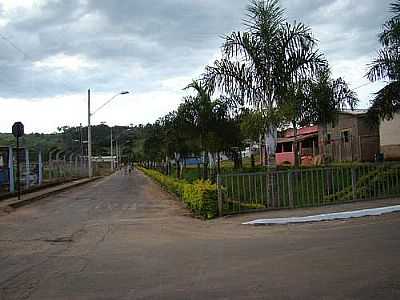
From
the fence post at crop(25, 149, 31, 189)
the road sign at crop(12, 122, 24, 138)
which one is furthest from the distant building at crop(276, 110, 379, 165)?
the road sign at crop(12, 122, 24, 138)

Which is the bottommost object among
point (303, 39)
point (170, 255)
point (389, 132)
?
point (170, 255)

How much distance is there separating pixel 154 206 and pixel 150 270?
424 inches

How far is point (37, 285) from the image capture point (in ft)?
22.2

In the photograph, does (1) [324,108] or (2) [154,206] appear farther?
(1) [324,108]

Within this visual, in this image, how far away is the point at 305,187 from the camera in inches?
569

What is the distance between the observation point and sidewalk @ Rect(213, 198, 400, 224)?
41.4ft

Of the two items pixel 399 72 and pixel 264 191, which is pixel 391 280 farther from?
pixel 399 72

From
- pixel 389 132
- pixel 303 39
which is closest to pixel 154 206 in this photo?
pixel 303 39

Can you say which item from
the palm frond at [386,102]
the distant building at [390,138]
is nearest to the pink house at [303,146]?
the distant building at [390,138]

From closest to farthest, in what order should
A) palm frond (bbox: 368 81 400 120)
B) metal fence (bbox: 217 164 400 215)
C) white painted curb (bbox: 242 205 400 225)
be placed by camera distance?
white painted curb (bbox: 242 205 400 225) → metal fence (bbox: 217 164 400 215) → palm frond (bbox: 368 81 400 120)

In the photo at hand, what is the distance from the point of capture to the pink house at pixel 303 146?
43.2 meters

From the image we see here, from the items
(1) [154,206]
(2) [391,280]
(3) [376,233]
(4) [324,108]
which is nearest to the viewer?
(2) [391,280]

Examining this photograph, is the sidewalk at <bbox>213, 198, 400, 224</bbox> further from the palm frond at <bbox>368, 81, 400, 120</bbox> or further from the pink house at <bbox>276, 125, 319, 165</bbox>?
the pink house at <bbox>276, 125, 319, 165</bbox>

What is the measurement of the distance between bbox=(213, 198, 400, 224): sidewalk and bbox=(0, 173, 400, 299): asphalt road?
26 cm
